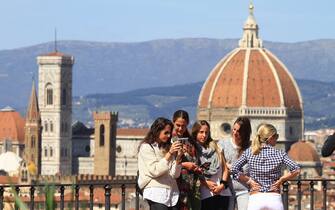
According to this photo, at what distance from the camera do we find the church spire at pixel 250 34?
159 metres

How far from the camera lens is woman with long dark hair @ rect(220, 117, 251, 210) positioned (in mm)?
16391

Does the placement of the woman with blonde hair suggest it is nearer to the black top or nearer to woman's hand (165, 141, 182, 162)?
woman's hand (165, 141, 182, 162)

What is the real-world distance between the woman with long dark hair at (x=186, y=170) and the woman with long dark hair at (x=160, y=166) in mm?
102

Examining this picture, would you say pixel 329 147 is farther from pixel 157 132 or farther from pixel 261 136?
pixel 157 132

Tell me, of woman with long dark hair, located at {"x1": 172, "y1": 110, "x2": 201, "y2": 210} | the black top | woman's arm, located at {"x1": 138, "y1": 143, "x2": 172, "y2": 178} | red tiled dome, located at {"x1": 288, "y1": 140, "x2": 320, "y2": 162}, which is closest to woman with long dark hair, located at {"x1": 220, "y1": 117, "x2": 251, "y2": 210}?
woman with long dark hair, located at {"x1": 172, "y1": 110, "x2": 201, "y2": 210}

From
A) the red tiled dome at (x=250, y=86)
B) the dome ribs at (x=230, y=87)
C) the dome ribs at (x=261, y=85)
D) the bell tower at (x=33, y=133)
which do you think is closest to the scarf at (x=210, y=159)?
the bell tower at (x=33, y=133)

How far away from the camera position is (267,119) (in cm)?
15412

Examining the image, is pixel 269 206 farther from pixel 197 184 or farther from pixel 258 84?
pixel 258 84

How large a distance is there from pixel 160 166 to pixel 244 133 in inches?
49.9

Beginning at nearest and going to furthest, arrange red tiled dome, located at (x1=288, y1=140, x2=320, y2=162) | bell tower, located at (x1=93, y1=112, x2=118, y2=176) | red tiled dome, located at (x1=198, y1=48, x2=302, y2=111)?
red tiled dome, located at (x1=288, y1=140, x2=320, y2=162) → bell tower, located at (x1=93, y1=112, x2=118, y2=176) → red tiled dome, located at (x1=198, y1=48, x2=302, y2=111)

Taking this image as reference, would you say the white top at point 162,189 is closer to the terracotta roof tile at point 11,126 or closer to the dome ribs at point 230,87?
the dome ribs at point 230,87

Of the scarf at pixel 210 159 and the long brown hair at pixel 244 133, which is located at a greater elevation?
the long brown hair at pixel 244 133

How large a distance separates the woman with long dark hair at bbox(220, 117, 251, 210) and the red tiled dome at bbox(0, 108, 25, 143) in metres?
142

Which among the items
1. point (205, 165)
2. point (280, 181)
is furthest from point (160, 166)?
point (280, 181)
